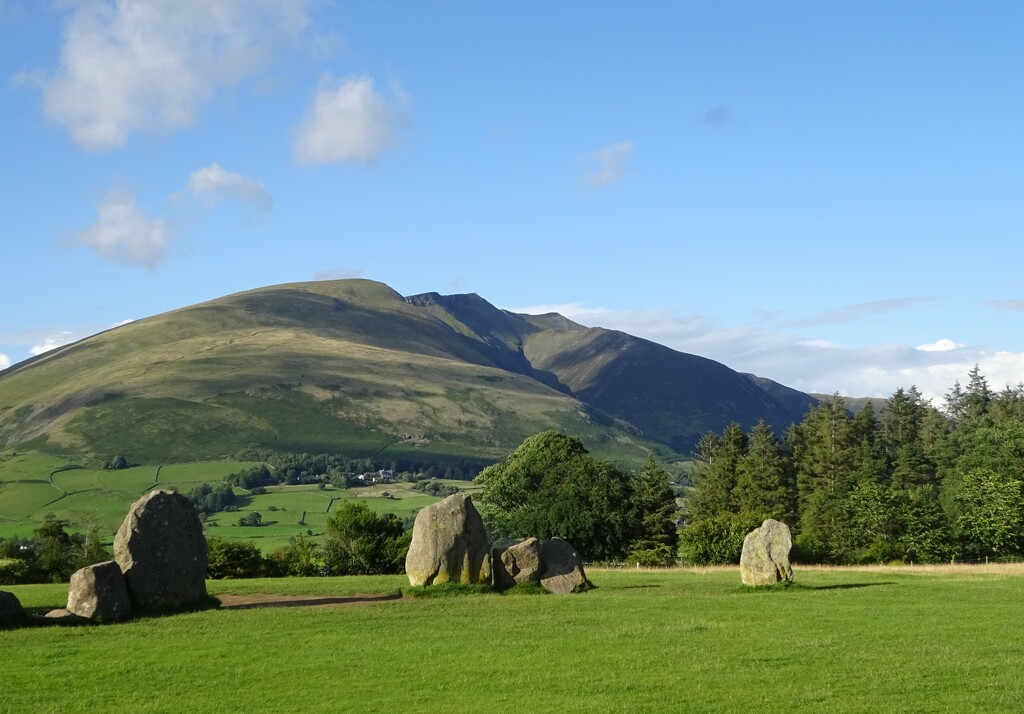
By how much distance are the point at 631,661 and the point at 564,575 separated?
59.1ft

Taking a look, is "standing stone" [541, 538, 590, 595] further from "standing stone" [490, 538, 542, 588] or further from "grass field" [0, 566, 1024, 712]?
"grass field" [0, 566, 1024, 712]

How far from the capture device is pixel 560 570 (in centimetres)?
4416

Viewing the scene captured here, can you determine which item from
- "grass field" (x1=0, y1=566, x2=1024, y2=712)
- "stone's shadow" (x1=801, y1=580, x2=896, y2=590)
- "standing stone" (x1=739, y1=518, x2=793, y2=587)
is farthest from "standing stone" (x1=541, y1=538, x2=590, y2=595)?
"stone's shadow" (x1=801, y1=580, x2=896, y2=590)

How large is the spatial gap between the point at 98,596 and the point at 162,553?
3.11 m

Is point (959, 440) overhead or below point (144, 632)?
overhead

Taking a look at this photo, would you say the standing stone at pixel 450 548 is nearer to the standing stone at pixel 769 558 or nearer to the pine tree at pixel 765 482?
the standing stone at pixel 769 558

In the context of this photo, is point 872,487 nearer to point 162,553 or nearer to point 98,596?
point 162,553

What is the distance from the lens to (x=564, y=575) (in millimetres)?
43906

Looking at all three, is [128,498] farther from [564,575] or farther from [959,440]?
[564,575]

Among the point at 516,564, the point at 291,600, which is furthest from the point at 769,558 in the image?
the point at 291,600

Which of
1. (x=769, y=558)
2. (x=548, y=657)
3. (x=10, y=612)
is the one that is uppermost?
(x=769, y=558)

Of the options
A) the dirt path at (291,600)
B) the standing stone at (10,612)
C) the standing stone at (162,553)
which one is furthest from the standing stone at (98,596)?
the dirt path at (291,600)

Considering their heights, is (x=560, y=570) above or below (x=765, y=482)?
below

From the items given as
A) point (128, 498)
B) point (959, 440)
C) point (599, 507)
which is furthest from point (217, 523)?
point (959, 440)
